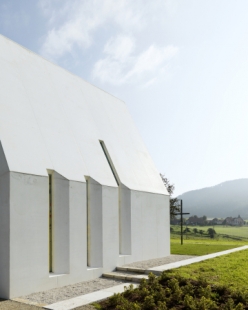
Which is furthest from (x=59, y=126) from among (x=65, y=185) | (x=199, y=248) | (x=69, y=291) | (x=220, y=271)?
(x=199, y=248)

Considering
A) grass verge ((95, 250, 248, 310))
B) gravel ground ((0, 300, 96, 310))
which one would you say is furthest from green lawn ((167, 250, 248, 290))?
gravel ground ((0, 300, 96, 310))

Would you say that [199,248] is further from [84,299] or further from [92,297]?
[84,299]

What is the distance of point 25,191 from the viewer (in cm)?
877

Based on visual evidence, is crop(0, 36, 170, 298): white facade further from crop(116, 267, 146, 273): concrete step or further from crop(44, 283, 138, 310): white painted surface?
crop(44, 283, 138, 310): white painted surface

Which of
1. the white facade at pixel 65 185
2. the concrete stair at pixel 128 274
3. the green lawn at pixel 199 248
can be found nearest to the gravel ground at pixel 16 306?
the white facade at pixel 65 185

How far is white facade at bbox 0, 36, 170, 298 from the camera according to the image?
28.2 ft

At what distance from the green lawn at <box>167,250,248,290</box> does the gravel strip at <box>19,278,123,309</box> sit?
1838 mm

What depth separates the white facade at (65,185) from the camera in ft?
28.2

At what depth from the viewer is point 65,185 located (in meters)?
10.0

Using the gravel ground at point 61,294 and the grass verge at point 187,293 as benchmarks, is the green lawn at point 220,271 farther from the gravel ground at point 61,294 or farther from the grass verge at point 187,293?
the gravel ground at point 61,294

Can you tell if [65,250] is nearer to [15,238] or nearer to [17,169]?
[15,238]

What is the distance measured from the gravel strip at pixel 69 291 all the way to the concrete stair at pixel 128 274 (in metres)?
0.22

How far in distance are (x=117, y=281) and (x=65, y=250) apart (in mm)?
1827

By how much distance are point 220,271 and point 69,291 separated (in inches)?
161
